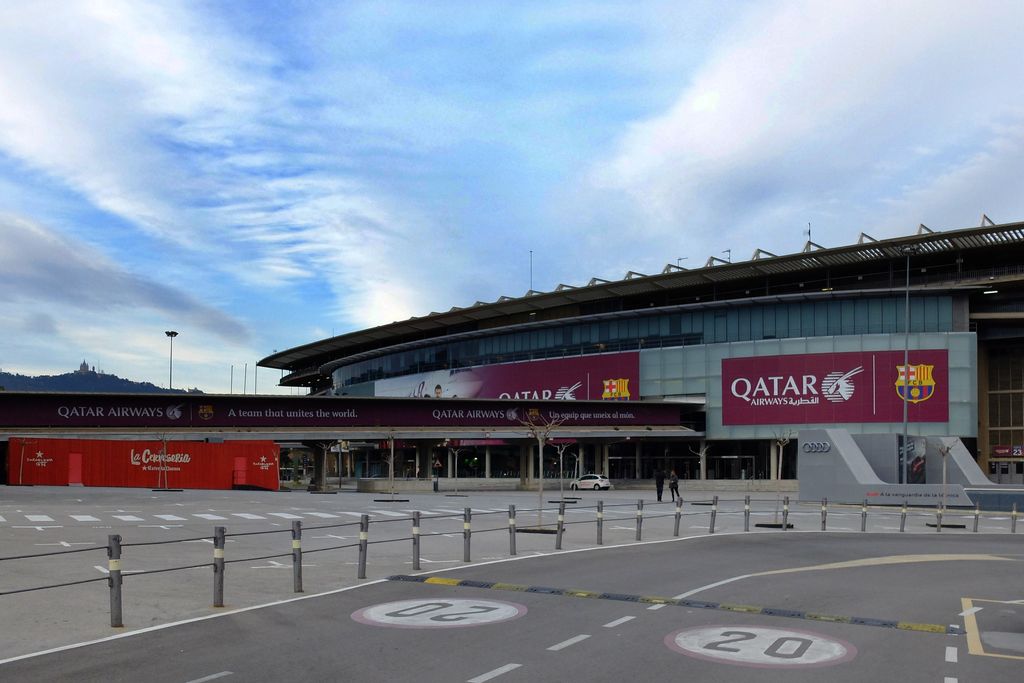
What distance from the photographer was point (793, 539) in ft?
84.6

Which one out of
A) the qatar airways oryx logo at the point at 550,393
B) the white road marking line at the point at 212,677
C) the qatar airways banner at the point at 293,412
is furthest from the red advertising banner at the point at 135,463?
the white road marking line at the point at 212,677

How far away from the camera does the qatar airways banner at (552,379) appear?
297 ft

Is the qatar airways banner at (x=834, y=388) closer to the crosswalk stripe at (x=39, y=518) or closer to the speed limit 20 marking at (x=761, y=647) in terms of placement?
the crosswalk stripe at (x=39, y=518)

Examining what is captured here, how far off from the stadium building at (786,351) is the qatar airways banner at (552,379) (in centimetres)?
16

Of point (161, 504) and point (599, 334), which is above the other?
point (599, 334)

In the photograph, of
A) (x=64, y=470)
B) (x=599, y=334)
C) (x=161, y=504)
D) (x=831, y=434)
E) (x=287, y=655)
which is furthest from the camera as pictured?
(x=599, y=334)

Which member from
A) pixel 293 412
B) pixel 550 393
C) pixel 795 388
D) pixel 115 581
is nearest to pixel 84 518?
pixel 115 581

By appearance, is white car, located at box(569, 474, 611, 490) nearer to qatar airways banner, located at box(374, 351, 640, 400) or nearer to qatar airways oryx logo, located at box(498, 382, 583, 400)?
qatar airways banner, located at box(374, 351, 640, 400)

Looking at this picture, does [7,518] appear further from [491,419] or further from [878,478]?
[491,419]

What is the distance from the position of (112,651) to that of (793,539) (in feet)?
64.5

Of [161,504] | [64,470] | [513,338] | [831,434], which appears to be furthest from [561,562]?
[513,338]

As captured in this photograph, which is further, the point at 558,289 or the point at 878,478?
the point at 558,289

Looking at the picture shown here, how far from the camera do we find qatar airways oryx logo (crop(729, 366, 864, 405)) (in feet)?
259

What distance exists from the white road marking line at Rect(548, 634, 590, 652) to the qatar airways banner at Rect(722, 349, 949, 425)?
70.0 meters
